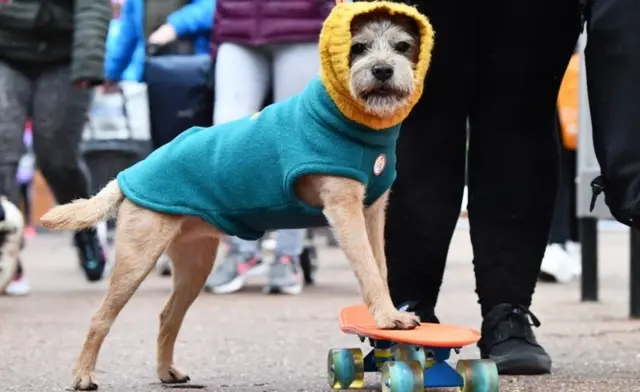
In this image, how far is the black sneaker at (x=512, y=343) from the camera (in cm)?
383

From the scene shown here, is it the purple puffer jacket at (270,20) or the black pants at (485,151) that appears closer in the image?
the black pants at (485,151)

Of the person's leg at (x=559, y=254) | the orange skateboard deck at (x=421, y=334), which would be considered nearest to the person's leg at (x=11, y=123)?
the person's leg at (x=559, y=254)

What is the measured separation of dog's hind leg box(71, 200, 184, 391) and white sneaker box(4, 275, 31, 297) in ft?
12.3

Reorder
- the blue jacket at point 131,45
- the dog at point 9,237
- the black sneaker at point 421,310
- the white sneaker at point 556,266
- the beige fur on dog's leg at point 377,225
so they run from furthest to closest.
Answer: the white sneaker at point 556,266
the blue jacket at point 131,45
the dog at point 9,237
the black sneaker at point 421,310
the beige fur on dog's leg at point 377,225

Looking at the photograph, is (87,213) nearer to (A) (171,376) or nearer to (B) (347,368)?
(A) (171,376)

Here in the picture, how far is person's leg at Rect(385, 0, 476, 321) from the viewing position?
12.8ft

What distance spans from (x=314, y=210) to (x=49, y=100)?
4.00 metres

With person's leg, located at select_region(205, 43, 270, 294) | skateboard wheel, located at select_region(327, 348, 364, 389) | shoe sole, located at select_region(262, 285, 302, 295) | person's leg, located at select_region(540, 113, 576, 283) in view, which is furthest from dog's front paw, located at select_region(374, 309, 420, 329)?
person's leg, located at select_region(540, 113, 576, 283)

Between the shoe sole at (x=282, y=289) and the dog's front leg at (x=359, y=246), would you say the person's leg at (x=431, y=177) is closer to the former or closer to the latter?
the dog's front leg at (x=359, y=246)

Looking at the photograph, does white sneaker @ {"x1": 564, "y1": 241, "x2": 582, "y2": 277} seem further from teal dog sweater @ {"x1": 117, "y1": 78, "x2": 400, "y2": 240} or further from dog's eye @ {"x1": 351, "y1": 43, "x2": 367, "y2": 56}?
dog's eye @ {"x1": 351, "y1": 43, "x2": 367, "y2": 56}

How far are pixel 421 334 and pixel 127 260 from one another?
2.97ft

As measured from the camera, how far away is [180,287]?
12.8 feet

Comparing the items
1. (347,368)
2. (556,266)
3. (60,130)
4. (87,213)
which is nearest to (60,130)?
(60,130)

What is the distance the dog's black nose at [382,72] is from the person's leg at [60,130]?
4.00 meters
